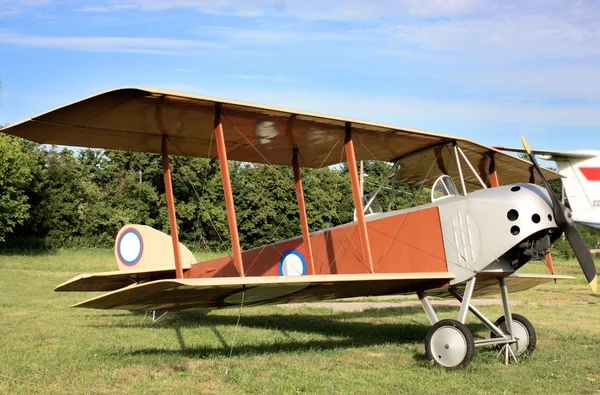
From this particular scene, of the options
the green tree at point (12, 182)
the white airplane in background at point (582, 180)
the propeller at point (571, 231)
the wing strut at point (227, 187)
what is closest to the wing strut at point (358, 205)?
the wing strut at point (227, 187)

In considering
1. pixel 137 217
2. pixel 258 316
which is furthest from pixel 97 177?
pixel 258 316

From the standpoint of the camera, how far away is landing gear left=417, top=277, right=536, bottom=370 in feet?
22.5

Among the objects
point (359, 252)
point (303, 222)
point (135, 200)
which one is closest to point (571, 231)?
point (359, 252)

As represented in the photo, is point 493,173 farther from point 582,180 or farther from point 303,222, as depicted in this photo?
point 303,222

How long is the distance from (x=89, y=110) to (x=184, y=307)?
2.60 metres

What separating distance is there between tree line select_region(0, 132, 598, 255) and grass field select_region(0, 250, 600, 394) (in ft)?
47.8

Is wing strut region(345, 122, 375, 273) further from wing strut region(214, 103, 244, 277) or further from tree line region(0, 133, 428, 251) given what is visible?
tree line region(0, 133, 428, 251)

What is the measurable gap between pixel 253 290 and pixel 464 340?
259 centimetres

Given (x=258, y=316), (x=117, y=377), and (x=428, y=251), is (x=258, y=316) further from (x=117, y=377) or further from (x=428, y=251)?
(x=117, y=377)

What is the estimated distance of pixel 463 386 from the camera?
20.0 feet

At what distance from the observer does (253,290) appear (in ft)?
21.8

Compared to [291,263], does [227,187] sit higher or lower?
higher

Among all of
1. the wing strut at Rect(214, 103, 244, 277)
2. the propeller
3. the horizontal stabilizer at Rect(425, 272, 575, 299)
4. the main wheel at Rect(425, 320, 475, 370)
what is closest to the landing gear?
the main wheel at Rect(425, 320, 475, 370)

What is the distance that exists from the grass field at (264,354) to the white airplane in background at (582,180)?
2.25 m
